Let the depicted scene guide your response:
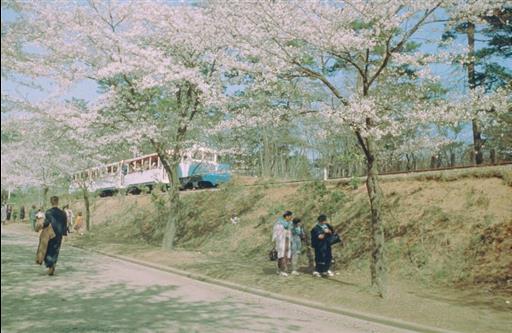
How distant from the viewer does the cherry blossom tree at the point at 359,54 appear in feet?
35.6

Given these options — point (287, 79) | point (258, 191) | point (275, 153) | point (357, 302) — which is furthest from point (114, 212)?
point (357, 302)

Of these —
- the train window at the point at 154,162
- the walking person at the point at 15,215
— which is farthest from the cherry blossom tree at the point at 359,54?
the walking person at the point at 15,215

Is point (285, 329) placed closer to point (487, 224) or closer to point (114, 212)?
point (487, 224)

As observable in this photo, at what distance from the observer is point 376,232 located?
10930 millimetres

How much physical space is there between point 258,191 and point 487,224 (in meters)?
13.0

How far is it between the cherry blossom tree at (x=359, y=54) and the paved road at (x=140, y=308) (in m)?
2.90

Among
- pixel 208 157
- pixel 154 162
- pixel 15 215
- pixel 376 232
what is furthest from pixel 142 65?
pixel 15 215

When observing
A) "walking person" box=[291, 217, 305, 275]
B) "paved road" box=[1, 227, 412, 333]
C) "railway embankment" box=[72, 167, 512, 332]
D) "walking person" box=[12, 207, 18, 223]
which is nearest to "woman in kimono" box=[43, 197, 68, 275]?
"paved road" box=[1, 227, 412, 333]

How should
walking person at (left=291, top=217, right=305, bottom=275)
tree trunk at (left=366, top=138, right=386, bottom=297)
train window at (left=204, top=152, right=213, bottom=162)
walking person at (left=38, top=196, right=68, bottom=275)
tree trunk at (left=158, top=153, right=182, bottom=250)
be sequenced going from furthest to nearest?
1. train window at (left=204, top=152, right=213, bottom=162)
2. tree trunk at (left=158, top=153, right=182, bottom=250)
3. walking person at (left=291, top=217, right=305, bottom=275)
4. walking person at (left=38, top=196, right=68, bottom=275)
5. tree trunk at (left=366, top=138, right=386, bottom=297)

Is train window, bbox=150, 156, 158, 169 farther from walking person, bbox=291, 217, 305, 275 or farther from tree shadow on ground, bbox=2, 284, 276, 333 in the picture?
tree shadow on ground, bbox=2, 284, 276, 333

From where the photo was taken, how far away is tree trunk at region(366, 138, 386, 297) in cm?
1069

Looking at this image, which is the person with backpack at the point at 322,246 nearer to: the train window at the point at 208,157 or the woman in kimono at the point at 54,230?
the woman in kimono at the point at 54,230

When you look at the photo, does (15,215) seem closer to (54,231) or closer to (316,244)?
(54,231)

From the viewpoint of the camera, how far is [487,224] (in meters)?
12.7
